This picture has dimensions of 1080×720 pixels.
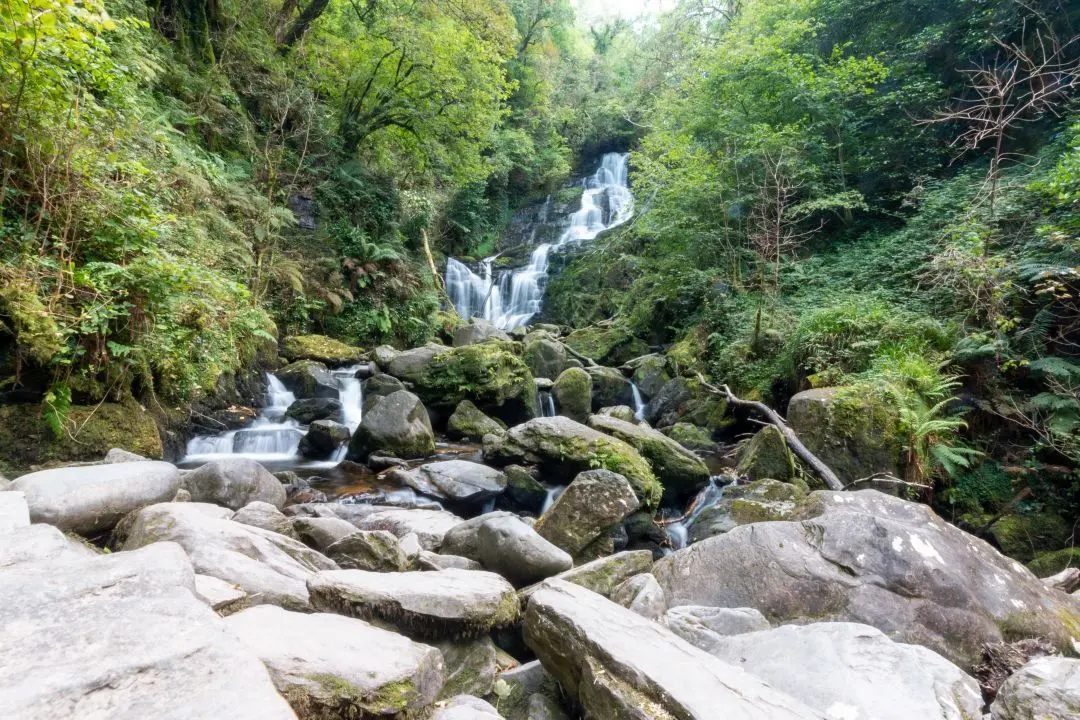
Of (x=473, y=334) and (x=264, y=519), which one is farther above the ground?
(x=473, y=334)

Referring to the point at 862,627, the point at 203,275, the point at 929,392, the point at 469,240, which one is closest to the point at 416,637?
the point at 862,627

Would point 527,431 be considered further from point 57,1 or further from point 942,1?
point 942,1

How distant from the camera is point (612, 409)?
10008mm

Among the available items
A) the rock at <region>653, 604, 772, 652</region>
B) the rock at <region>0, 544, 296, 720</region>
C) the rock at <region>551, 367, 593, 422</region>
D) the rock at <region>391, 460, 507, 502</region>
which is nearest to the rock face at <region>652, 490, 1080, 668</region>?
the rock at <region>653, 604, 772, 652</region>

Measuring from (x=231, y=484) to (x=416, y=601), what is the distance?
3.63 metres

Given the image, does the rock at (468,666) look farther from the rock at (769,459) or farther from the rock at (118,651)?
the rock at (769,459)

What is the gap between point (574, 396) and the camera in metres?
10.9

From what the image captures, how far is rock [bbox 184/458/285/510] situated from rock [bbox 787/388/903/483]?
6.91 metres

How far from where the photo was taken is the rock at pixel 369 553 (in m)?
3.50

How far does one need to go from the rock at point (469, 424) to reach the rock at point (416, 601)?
660 centimetres

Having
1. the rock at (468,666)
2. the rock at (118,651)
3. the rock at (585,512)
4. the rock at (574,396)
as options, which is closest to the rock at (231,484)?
the rock at (585,512)

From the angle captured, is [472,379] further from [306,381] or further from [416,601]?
[416,601]

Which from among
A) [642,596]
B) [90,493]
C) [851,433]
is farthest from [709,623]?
[851,433]

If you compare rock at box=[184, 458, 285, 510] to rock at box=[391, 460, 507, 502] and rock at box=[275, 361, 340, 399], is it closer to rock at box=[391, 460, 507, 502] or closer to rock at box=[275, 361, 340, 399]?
rock at box=[391, 460, 507, 502]
